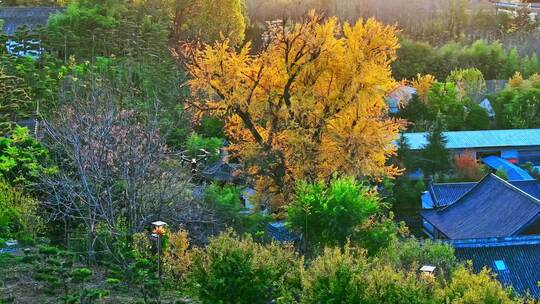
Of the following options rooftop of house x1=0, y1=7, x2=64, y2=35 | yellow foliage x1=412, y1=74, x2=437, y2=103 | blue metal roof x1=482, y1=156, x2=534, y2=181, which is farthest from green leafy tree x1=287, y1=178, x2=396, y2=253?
yellow foliage x1=412, y1=74, x2=437, y2=103

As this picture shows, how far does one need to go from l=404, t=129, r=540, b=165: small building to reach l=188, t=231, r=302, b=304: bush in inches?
676

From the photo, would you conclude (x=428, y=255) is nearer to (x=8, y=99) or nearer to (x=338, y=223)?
(x=338, y=223)

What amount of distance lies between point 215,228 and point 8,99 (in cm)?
645

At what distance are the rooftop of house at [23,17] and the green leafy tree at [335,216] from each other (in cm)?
1626

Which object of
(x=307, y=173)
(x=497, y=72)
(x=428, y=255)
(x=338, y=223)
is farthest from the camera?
(x=497, y=72)

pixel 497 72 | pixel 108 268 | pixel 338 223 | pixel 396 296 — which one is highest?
pixel 396 296

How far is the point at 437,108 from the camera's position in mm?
27625

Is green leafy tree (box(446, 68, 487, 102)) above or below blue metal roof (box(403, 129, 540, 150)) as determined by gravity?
above

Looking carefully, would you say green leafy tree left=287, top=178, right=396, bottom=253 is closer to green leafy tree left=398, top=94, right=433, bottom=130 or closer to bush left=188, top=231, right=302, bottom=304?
bush left=188, top=231, right=302, bottom=304

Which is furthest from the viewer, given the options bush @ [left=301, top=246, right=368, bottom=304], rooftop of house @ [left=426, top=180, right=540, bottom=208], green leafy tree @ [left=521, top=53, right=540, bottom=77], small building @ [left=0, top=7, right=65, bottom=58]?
green leafy tree @ [left=521, top=53, right=540, bottom=77]

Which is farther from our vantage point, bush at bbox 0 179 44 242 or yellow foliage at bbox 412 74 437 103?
yellow foliage at bbox 412 74 437 103

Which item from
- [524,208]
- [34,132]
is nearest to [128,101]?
[34,132]

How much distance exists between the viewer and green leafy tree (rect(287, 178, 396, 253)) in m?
10.1

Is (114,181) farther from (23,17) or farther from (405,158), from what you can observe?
(23,17)
